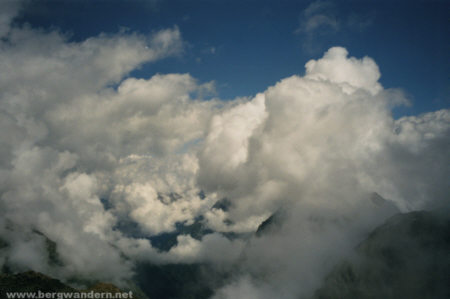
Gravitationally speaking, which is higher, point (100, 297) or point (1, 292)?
point (1, 292)

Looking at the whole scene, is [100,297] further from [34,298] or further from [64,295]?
[34,298]

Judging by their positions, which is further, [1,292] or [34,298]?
[1,292]

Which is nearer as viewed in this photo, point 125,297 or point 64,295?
point 64,295

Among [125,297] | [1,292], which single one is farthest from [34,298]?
[125,297]

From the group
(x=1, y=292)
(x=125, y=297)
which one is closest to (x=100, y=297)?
(x=125, y=297)

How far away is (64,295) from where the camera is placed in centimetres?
17150

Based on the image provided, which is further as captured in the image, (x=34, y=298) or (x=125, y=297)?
(x=125, y=297)

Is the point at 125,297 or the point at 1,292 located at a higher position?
the point at 1,292

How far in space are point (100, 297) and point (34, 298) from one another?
41.7 meters

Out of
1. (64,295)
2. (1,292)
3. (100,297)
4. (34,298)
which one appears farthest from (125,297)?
(1,292)

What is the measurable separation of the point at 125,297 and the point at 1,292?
291 ft

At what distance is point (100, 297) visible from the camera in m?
179

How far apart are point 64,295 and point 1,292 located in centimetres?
5275

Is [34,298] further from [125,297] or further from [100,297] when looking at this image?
[125,297]
